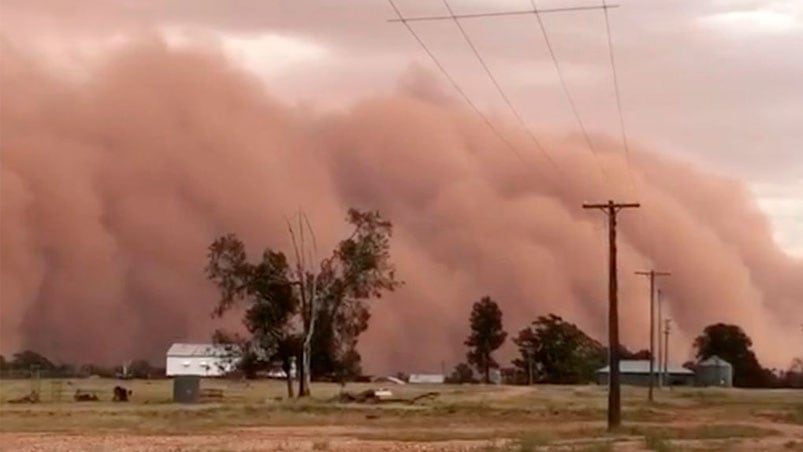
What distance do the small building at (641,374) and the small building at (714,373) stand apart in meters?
1.09

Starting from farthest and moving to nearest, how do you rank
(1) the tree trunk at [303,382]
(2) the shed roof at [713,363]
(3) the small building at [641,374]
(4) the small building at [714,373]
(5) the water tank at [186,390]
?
1. (2) the shed roof at [713,363]
2. (4) the small building at [714,373]
3. (3) the small building at [641,374]
4. (1) the tree trunk at [303,382]
5. (5) the water tank at [186,390]

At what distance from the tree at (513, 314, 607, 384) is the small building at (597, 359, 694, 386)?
12.8ft

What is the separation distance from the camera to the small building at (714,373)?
16951 cm

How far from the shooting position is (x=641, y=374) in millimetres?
167125

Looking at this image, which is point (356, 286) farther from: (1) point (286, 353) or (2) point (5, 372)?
(2) point (5, 372)

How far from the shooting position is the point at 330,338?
112188 mm

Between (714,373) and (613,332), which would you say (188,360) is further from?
(613,332)

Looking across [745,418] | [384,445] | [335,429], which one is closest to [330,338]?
[745,418]

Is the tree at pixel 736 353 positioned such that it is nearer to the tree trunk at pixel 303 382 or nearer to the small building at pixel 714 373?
the small building at pixel 714 373

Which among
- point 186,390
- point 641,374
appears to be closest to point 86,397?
point 186,390

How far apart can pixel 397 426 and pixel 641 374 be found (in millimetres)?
113454

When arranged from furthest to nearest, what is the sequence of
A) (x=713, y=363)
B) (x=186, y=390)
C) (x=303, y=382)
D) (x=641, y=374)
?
(x=713, y=363), (x=641, y=374), (x=303, y=382), (x=186, y=390)

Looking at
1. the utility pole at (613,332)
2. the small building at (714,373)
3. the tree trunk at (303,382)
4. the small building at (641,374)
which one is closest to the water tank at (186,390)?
the tree trunk at (303,382)

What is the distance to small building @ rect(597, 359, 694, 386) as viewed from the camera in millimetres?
163000
